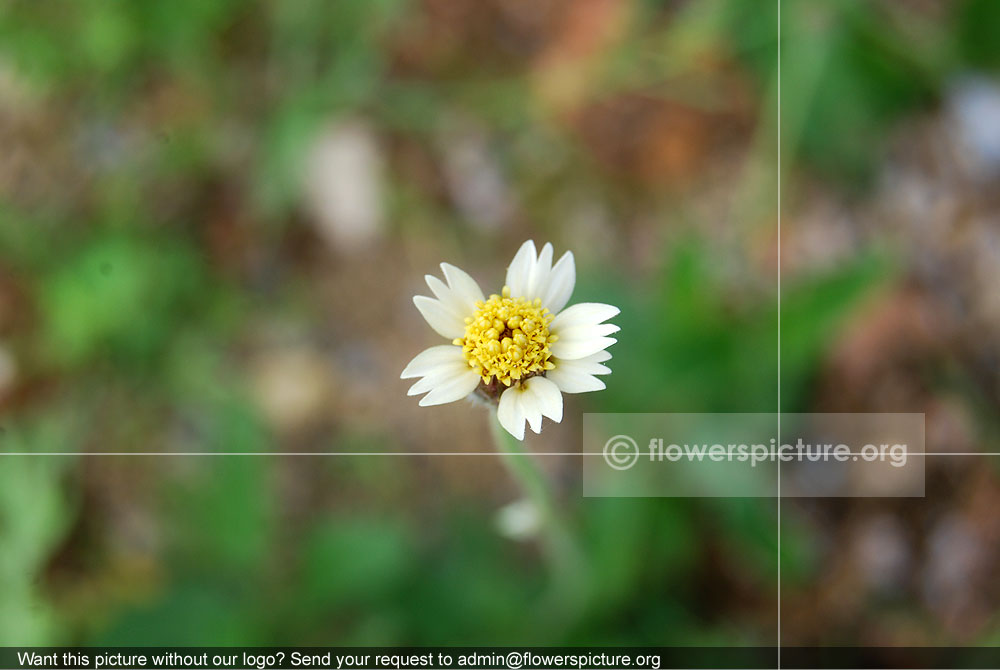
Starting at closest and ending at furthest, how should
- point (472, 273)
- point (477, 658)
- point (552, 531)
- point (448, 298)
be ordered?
point (448, 298)
point (552, 531)
point (477, 658)
point (472, 273)

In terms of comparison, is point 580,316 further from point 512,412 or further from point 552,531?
point 552,531

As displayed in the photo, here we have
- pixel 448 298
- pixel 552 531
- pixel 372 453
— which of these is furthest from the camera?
pixel 372 453

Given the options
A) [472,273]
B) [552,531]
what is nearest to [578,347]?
[552,531]

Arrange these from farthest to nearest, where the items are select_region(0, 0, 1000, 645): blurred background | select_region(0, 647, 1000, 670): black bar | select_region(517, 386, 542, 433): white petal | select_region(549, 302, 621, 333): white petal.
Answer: select_region(0, 0, 1000, 645): blurred background
select_region(0, 647, 1000, 670): black bar
select_region(549, 302, 621, 333): white petal
select_region(517, 386, 542, 433): white petal

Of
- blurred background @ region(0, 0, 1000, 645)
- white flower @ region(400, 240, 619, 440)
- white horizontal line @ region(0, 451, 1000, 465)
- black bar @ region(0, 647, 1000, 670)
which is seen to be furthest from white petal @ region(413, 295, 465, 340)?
black bar @ region(0, 647, 1000, 670)

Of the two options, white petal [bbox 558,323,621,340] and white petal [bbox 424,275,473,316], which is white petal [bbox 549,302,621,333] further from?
white petal [bbox 424,275,473,316]

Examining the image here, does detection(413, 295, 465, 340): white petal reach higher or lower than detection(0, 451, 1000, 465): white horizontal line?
lower
